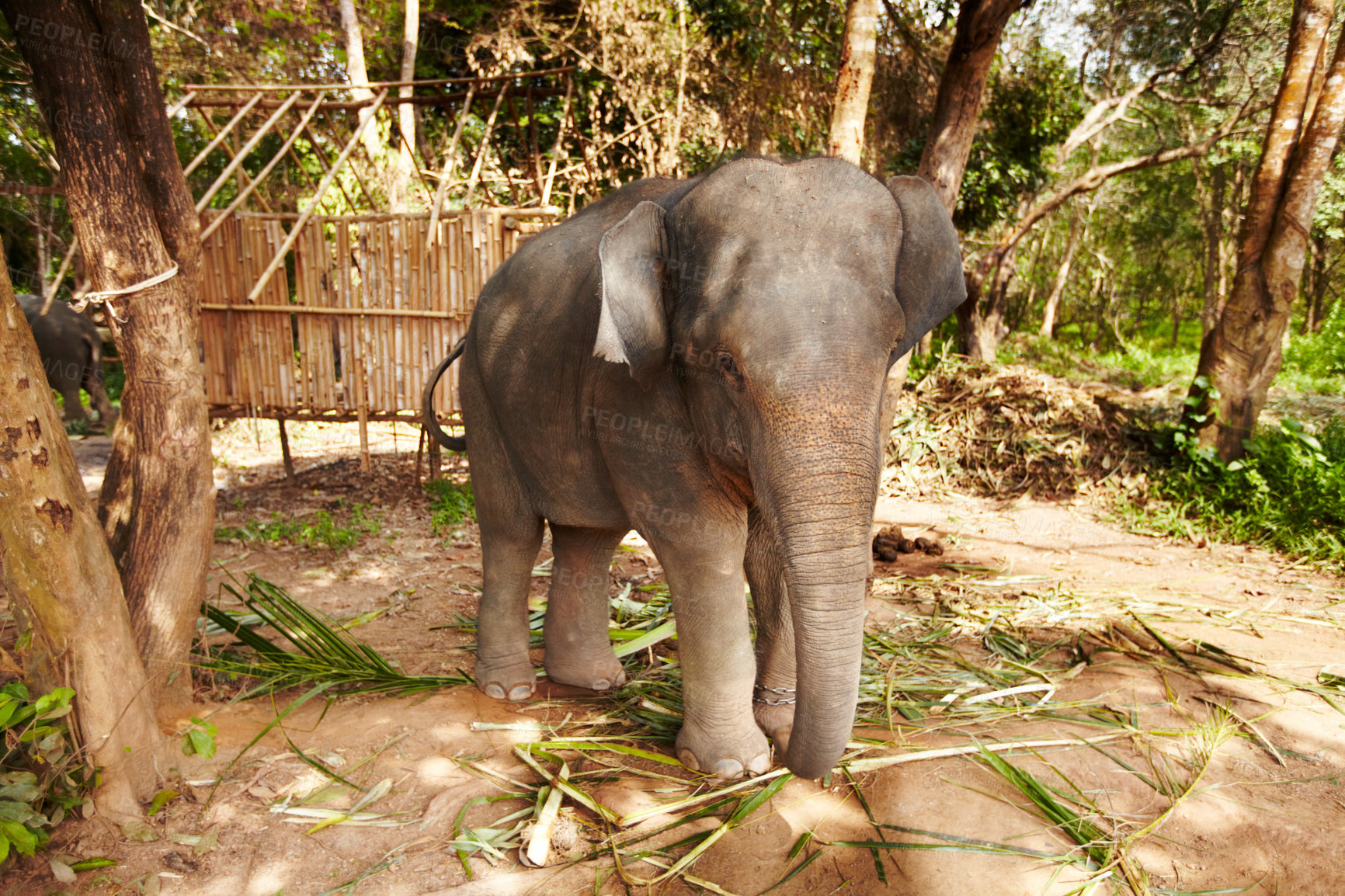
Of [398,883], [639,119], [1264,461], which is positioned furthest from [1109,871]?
[639,119]

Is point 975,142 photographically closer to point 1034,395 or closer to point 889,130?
point 889,130

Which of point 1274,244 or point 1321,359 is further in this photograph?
point 1321,359

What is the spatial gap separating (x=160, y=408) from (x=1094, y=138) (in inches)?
755

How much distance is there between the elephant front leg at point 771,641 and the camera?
328cm

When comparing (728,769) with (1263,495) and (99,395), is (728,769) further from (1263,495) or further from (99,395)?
(99,395)

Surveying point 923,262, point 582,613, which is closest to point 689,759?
point 582,613

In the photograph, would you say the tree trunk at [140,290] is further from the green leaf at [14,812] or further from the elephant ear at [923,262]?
the elephant ear at [923,262]

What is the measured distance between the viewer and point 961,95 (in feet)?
20.1

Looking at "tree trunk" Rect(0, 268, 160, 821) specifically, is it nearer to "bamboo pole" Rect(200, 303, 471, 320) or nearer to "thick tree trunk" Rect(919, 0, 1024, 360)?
"bamboo pole" Rect(200, 303, 471, 320)

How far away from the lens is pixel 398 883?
2594 mm

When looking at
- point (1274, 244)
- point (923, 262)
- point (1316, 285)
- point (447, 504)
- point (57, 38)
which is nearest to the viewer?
point (923, 262)

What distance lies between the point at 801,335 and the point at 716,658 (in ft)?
4.14

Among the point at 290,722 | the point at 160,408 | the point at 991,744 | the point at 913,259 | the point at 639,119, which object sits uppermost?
the point at 639,119

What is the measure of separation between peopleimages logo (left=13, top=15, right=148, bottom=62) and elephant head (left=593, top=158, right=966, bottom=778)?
2.12 metres
